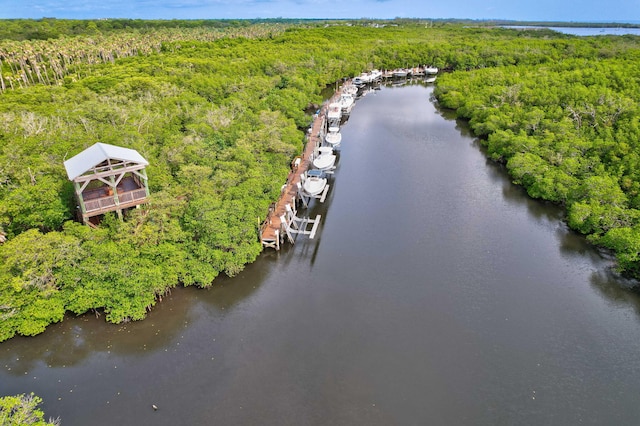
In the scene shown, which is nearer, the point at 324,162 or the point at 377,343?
the point at 377,343

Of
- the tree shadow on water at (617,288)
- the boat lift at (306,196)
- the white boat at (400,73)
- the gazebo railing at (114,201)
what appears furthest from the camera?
the white boat at (400,73)

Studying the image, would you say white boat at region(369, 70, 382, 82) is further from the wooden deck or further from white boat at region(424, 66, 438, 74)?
the wooden deck

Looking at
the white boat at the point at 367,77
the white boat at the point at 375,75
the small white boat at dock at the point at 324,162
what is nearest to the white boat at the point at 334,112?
the small white boat at dock at the point at 324,162

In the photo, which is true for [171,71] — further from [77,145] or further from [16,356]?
[16,356]

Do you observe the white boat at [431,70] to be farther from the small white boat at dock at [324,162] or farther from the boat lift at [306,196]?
the boat lift at [306,196]

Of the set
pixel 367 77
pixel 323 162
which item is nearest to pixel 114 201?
pixel 323 162

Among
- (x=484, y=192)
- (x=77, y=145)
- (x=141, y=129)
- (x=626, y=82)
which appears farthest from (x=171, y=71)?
(x=626, y=82)

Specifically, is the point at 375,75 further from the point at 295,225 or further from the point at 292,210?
the point at 295,225
